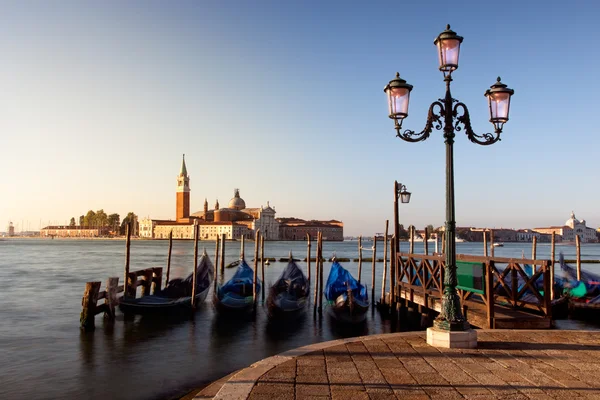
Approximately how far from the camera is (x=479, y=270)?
779cm

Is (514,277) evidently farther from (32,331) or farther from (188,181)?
(188,181)

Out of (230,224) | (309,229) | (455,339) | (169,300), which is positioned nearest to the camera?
(455,339)

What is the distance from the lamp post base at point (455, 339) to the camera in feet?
16.7

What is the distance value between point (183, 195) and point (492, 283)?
9948cm

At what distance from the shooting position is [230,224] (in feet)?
337

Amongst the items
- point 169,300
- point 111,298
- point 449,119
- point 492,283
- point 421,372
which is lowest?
point 169,300

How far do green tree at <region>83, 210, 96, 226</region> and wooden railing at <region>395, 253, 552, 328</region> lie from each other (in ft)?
448

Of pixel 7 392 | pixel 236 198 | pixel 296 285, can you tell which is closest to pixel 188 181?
pixel 236 198

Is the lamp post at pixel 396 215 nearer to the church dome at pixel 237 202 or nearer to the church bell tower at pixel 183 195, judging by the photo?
the church bell tower at pixel 183 195

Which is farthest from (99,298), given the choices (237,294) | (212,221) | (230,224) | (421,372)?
(212,221)

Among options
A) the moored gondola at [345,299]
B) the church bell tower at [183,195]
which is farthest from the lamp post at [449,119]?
the church bell tower at [183,195]

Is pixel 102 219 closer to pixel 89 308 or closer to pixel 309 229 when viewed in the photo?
pixel 309 229

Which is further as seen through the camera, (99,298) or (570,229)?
(570,229)

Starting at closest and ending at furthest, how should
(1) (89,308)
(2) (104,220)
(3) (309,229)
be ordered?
(1) (89,308)
(3) (309,229)
(2) (104,220)
